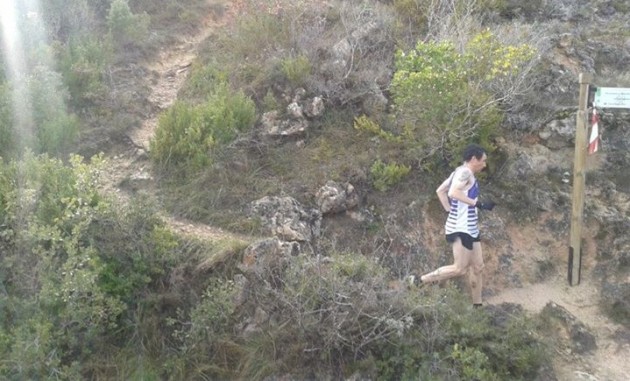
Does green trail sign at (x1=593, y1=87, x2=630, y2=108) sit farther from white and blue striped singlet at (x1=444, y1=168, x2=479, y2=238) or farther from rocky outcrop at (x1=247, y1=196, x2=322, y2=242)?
rocky outcrop at (x1=247, y1=196, x2=322, y2=242)

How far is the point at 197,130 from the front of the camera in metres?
6.86

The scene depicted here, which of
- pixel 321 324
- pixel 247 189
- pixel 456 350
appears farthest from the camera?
pixel 247 189

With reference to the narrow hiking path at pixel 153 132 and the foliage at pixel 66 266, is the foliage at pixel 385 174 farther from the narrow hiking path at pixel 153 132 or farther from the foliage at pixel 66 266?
the foliage at pixel 66 266

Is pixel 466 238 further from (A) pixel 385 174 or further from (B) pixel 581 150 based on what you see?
(B) pixel 581 150

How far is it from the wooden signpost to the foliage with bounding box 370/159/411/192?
1832 millimetres

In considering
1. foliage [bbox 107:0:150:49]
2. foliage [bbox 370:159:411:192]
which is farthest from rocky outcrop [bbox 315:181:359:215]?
foliage [bbox 107:0:150:49]

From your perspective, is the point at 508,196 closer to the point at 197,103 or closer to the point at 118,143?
the point at 197,103

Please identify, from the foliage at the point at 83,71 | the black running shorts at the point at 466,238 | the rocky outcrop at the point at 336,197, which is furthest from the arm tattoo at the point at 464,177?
the foliage at the point at 83,71

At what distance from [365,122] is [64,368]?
4284mm

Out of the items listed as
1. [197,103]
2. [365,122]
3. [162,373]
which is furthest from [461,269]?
[197,103]

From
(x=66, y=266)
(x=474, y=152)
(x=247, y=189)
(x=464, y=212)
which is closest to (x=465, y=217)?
(x=464, y=212)

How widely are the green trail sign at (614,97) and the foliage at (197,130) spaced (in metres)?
3.92

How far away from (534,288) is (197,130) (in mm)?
4176

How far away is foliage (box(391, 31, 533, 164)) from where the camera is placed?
6.58 m
